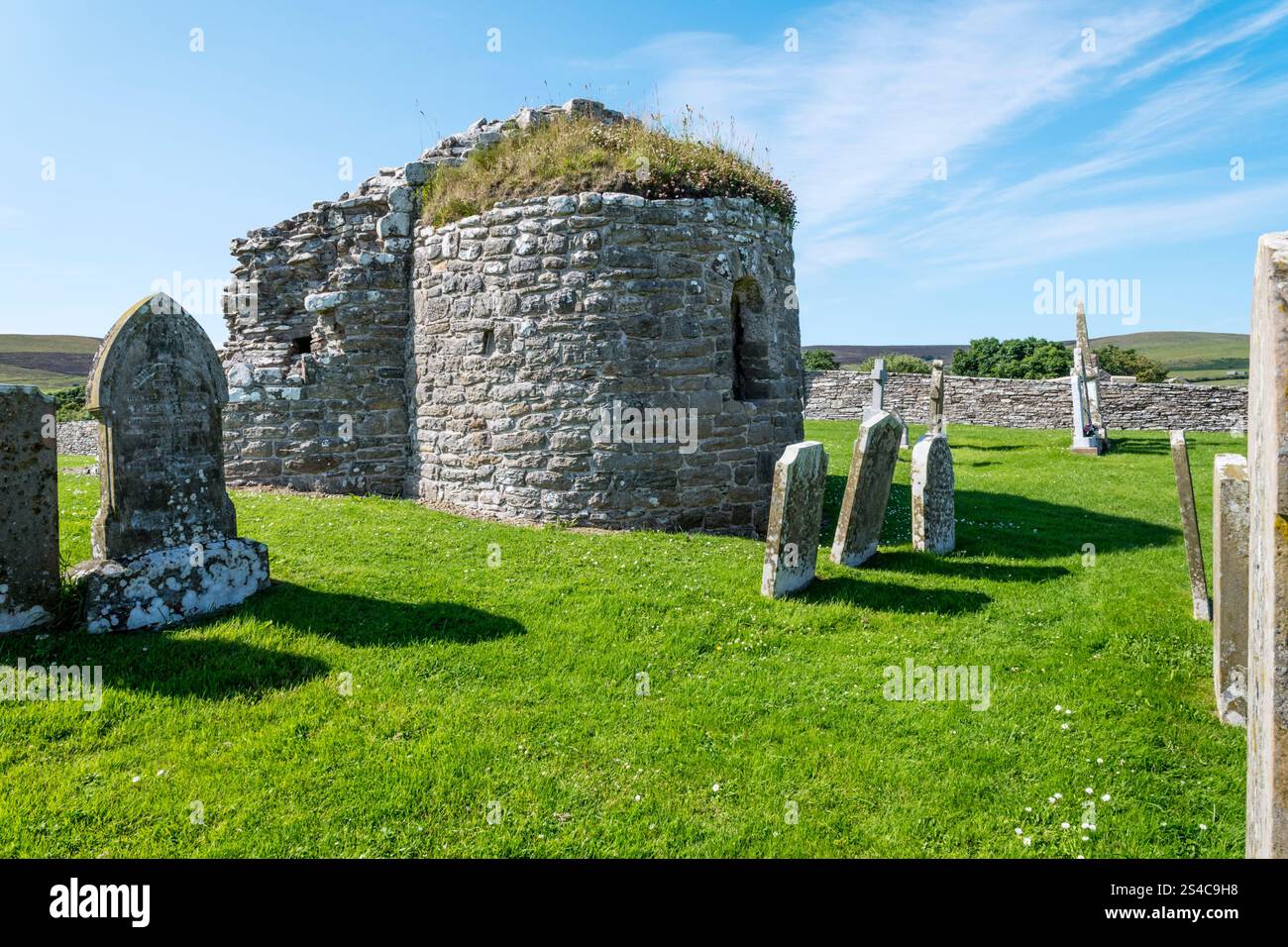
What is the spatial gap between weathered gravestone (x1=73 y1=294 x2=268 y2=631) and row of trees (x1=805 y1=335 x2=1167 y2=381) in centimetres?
3099

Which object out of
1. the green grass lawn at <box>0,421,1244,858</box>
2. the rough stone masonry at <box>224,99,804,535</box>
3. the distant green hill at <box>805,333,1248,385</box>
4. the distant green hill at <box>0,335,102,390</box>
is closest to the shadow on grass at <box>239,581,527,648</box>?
the green grass lawn at <box>0,421,1244,858</box>

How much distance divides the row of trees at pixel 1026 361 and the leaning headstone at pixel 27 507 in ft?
106

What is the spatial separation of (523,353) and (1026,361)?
32900mm

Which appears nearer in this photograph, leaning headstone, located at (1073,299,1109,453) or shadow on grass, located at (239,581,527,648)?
shadow on grass, located at (239,581,527,648)

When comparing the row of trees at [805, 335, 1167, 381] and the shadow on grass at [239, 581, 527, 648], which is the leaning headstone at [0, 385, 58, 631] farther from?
the row of trees at [805, 335, 1167, 381]

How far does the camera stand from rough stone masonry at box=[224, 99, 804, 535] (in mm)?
10312

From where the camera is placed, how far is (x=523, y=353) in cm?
A: 1055

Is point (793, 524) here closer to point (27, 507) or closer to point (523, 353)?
point (523, 353)

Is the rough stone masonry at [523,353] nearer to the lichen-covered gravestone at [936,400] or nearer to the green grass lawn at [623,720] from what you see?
the green grass lawn at [623,720]

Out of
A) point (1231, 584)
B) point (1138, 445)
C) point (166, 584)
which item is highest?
point (1138, 445)

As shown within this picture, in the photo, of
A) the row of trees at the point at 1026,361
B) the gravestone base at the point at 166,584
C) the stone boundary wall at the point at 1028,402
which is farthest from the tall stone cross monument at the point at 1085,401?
the gravestone base at the point at 166,584

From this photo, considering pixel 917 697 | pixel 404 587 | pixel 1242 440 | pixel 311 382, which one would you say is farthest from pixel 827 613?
pixel 1242 440

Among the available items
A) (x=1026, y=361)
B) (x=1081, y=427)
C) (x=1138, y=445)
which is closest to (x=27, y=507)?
(x=1081, y=427)

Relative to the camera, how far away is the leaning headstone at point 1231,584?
496cm
